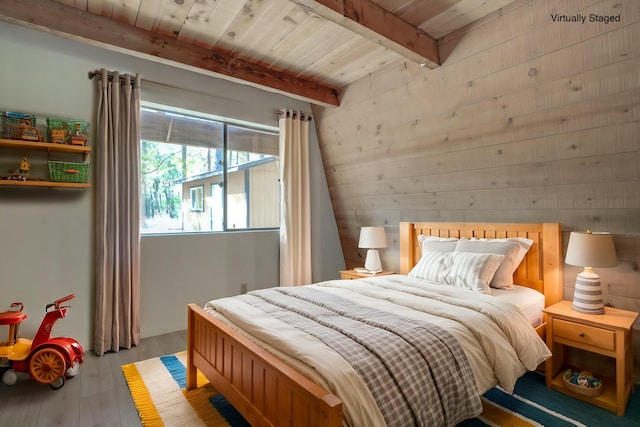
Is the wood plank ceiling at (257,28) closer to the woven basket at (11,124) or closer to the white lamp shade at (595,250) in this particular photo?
the woven basket at (11,124)

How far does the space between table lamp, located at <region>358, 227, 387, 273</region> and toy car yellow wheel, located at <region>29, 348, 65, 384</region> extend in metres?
2.73

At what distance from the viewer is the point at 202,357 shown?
7.16 ft

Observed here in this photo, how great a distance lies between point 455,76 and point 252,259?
266 cm

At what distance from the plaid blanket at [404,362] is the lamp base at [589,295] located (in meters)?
1.19

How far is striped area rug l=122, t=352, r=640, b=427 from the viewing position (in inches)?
75.9

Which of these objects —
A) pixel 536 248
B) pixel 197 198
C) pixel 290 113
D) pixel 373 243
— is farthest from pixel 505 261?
pixel 197 198

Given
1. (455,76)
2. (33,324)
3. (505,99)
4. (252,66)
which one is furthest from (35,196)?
(505,99)

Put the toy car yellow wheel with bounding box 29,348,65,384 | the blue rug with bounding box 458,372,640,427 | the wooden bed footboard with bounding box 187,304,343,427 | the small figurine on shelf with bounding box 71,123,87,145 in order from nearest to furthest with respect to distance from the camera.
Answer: the wooden bed footboard with bounding box 187,304,343,427 < the blue rug with bounding box 458,372,640,427 < the toy car yellow wheel with bounding box 29,348,65,384 < the small figurine on shelf with bounding box 71,123,87,145

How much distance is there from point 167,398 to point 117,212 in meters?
1.58

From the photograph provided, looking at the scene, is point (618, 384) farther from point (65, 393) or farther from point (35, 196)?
point (35, 196)

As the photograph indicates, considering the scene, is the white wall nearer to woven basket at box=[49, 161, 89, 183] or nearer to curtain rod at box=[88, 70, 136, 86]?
curtain rod at box=[88, 70, 136, 86]

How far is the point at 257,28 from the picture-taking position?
2.64 meters

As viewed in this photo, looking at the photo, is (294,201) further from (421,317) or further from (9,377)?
(9,377)

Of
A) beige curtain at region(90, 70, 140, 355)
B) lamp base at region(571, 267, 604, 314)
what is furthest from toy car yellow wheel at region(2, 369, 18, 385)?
lamp base at region(571, 267, 604, 314)
